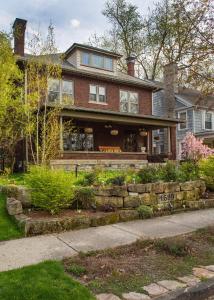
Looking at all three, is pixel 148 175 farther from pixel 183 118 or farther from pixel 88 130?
pixel 183 118

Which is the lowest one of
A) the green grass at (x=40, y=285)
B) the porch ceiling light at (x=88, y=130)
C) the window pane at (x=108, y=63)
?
the green grass at (x=40, y=285)

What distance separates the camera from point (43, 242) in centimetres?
545

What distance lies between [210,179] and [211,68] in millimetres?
3727

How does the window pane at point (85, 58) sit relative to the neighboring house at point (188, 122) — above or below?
above

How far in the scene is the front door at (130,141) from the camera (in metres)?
21.5

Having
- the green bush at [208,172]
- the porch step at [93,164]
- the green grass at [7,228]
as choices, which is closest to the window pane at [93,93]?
the porch step at [93,164]

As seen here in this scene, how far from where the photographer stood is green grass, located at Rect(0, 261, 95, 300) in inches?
130

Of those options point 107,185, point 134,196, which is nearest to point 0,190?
point 107,185

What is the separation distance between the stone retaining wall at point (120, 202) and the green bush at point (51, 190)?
342 mm

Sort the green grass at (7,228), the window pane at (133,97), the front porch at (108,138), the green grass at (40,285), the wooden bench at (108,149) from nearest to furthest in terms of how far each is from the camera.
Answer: the green grass at (40,285) → the green grass at (7,228) → the front porch at (108,138) → the wooden bench at (108,149) → the window pane at (133,97)

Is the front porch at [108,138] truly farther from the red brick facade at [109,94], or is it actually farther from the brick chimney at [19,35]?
the brick chimney at [19,35]

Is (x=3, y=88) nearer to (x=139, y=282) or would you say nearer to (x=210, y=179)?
(x=210, y=179)

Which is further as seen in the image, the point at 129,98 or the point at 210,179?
the point at 129,98

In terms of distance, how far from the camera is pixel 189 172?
387 inches
